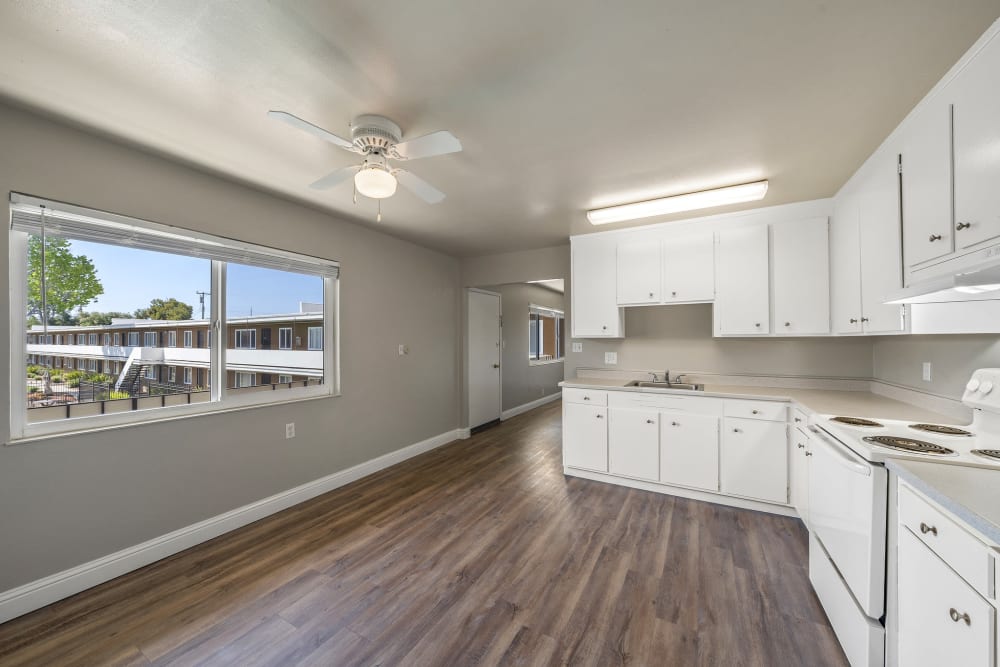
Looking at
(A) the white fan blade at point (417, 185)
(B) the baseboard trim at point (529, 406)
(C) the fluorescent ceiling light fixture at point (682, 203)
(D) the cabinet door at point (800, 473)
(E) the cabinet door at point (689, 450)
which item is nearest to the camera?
(A) the white fan blade at point (417, 185)

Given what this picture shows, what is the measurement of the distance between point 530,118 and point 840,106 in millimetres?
1432

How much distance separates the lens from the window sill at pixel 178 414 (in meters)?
1.89

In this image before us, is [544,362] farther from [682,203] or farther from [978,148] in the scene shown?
[978,148]

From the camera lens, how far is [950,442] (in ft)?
4.93

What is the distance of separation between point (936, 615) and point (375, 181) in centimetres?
248

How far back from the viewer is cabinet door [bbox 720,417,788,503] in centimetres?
279

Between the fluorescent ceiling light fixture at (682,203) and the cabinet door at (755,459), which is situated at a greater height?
the fluorescent ceiling light fixture at (682,203)

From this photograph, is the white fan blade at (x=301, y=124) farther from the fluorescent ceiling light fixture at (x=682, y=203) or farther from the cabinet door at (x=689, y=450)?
the cabinet door at (x=689, y=450)

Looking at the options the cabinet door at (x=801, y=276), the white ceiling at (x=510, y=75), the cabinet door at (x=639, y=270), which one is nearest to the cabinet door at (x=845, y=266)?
the cabinet door at (x=801, y=276)

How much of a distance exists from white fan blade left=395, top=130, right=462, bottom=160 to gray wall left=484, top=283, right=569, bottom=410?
368 cm

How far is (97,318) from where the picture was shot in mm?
2125

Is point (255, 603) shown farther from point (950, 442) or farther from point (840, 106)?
point (840, 106)

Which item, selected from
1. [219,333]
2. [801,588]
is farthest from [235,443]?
[801,588]

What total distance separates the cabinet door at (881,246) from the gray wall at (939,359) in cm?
29
